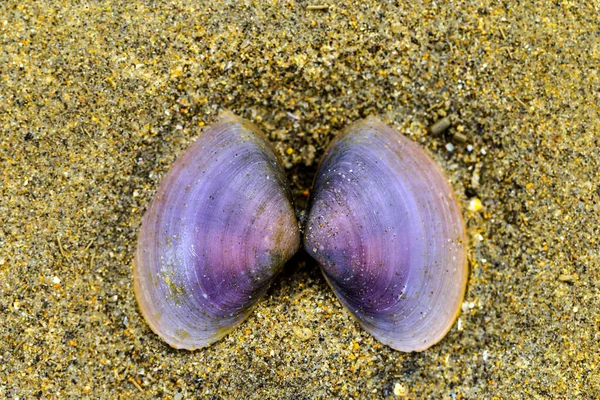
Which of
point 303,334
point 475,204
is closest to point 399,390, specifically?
point 303,334

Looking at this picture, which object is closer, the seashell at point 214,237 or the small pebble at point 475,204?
the seashell at point 214,237

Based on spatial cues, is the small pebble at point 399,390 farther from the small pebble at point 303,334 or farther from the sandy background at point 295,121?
the small pebble at point 303,334

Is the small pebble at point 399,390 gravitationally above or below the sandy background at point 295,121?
below

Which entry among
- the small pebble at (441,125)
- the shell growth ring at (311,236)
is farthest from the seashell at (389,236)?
the small pebble at (441,125)

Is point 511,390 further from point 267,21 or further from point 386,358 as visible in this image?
point 267,21

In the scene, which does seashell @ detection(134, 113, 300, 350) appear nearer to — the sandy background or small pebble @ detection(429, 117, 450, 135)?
the sandy background

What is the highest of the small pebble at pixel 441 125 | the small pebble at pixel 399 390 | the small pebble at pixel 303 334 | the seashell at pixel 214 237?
the small pebble at pixel 441 125

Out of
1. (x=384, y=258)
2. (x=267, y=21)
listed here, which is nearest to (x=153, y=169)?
(x=267, y=21)

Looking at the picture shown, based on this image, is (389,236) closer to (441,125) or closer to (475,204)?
(475,204)
